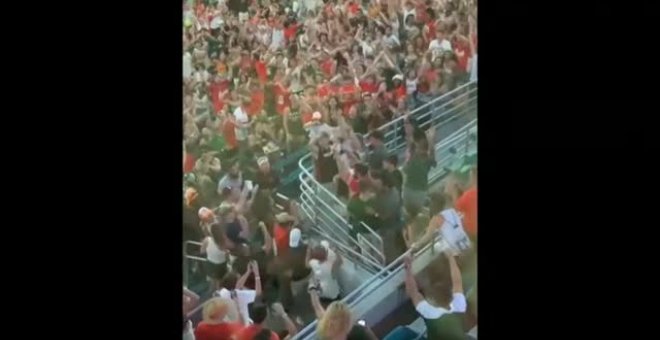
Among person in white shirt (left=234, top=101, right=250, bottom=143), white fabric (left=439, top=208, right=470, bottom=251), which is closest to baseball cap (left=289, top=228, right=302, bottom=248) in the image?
person in white shirt (left=234, top=101, right=250, bottom=143)

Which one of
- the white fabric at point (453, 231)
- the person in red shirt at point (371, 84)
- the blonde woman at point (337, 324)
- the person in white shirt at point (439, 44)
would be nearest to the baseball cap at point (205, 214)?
the blonde woman at point (337, 324)

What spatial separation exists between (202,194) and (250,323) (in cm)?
46

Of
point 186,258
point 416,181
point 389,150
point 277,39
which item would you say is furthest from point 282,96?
point 186,258

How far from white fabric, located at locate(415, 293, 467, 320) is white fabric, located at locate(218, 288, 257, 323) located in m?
0.55

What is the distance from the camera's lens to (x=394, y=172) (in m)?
2.67

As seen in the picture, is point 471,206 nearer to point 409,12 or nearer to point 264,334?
point 409,12

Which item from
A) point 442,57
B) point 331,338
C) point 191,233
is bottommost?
point 331,338

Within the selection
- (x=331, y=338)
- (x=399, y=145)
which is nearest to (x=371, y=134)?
(x=399, y=145)

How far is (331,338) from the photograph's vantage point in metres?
2.70

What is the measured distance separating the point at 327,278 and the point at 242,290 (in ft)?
0.95

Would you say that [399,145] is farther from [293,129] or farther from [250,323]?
[250,323]

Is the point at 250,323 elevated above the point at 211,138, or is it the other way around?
the point at 211,138

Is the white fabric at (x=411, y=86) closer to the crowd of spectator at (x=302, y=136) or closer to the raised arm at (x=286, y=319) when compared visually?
the crowd of spectator at (x=302, y=136)

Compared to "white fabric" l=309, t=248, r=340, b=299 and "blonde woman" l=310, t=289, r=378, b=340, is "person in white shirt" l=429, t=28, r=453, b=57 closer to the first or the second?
"white fabric" l=309, t=248, r=340, b=299
